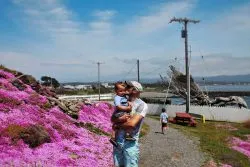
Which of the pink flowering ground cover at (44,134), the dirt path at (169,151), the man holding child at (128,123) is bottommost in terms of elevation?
the dirt path at (169,151)

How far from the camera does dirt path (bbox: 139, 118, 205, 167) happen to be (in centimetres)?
2328

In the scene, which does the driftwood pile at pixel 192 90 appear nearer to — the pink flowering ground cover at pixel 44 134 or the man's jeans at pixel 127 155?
the pink flowering ground cover at pixel 44 134

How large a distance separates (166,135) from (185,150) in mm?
6997

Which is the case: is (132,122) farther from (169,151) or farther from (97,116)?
(97,116)

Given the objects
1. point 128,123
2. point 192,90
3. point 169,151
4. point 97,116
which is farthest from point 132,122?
point 192,90

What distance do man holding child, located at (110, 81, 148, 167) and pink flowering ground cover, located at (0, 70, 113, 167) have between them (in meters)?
7.68

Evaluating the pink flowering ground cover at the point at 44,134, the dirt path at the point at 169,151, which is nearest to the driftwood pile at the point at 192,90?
the dirt path at the point at 169,151

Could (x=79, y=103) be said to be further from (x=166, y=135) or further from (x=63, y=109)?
(x=166, y=135)

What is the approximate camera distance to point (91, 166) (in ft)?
63.8

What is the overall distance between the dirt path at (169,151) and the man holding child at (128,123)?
11.2 m

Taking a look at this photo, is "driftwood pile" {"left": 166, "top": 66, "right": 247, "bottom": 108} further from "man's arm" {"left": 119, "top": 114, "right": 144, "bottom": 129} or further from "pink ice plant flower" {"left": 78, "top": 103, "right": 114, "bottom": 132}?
"man's arm" {"left": 119, "top": 114, "right": 144, "bottom": 129}

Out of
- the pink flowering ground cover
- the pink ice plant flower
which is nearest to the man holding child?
the pink flowering ground cover

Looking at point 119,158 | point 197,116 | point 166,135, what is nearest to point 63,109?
point 166,135

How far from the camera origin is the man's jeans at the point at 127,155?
10.5 meters
